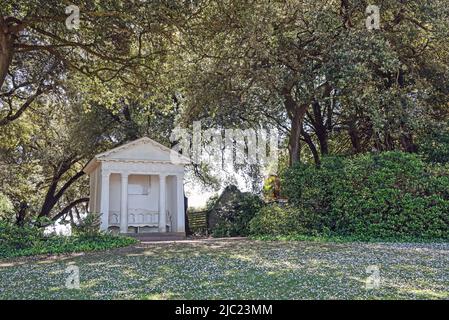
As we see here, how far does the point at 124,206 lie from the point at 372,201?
34.2 ft

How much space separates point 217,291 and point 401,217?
9.61m

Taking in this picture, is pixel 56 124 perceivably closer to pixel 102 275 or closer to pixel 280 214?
pixel 280 214

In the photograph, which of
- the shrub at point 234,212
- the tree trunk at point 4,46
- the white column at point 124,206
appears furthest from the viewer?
the shrub at point 234,212

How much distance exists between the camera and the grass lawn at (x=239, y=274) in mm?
6266

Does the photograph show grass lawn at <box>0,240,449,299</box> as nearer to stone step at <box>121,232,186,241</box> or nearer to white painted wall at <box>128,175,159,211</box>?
stone step at <box>121,232,186,241</box>

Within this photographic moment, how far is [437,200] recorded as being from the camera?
546 inches

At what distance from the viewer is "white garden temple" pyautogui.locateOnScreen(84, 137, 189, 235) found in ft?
61.0

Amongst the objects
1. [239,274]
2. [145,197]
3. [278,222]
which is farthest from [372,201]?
[145,197]

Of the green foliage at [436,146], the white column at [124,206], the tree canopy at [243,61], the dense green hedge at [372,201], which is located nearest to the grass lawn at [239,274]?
the dense green hedge at [372,201]

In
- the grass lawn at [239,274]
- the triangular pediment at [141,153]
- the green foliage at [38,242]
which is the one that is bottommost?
the grass lawn at [239,274]

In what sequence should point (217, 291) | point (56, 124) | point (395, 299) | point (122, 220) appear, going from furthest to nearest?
point (56, 124) → point (122, 220) → point (217, 291) → point (395, 299)

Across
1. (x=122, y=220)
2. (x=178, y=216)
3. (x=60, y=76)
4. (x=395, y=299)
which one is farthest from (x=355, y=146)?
(x=395, y=299)

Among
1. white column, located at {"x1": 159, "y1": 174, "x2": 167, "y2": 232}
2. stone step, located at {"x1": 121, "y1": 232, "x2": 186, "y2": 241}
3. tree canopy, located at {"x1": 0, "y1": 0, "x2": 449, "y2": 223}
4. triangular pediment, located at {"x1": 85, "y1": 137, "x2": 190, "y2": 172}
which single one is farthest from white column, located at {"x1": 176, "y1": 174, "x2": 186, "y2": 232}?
tree canopy, located at {"x1": 0, "y1": 0, "x2": 449, "y2": 223}

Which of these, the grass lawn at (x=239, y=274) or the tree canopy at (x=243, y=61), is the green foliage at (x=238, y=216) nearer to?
the tree canopy at (x=243, y=61)
